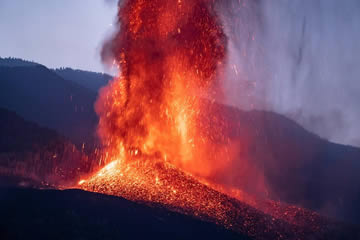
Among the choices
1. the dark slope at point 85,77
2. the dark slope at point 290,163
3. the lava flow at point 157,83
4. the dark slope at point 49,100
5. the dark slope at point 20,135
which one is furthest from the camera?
the dark slope at point 85,77

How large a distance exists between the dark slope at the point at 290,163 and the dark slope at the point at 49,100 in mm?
31017

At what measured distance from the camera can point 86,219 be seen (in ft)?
42.3

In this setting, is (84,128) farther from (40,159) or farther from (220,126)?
(40,159)

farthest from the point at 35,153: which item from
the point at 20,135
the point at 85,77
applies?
the point at 85,77

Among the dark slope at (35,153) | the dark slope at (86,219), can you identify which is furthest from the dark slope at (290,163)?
the dark slope at (86,219)

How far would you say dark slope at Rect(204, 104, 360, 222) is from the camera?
6412 cm

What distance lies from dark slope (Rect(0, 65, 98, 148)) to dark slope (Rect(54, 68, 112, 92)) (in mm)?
21871

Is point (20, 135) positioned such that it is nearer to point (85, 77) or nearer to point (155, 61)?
point (155, 61)

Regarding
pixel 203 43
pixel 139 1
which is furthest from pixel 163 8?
pixel 203 43

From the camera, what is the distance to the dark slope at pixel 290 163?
64.1 metres

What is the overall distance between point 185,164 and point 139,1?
12.4 meters

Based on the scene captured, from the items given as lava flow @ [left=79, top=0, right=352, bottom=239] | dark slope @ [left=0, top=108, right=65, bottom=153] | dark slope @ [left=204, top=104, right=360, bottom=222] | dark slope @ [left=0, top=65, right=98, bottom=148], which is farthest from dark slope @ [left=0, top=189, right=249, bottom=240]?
dark slope @ [left=0, top=65, right=98, bottom=148]

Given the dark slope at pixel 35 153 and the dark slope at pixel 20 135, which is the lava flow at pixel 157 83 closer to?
the dark slope at pixel 35 153

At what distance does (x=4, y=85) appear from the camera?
95562mm
